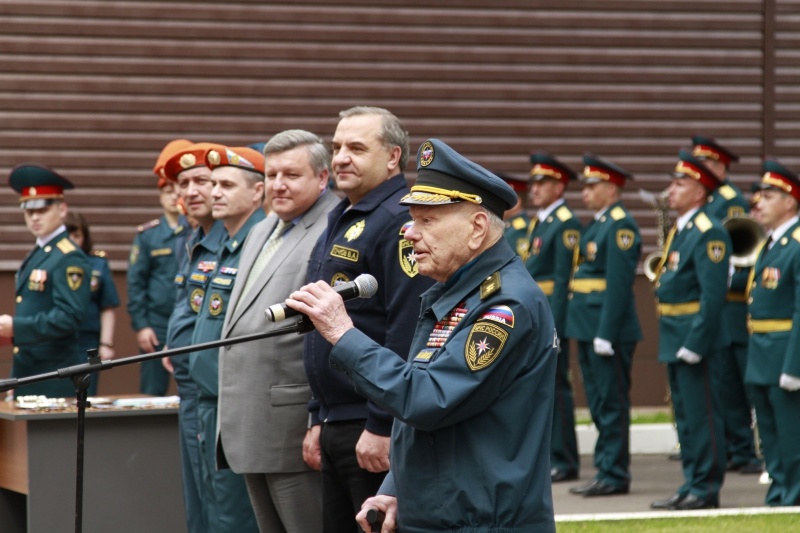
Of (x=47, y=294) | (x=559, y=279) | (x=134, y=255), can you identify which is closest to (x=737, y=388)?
(x=559, y=279)

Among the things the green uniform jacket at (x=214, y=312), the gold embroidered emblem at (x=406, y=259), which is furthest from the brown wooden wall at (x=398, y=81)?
the gold embroidered emblem at (x=406, y=259)

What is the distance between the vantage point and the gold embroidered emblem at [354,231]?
4781 mm

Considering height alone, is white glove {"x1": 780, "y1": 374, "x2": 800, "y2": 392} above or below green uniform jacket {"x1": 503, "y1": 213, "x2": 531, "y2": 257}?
below

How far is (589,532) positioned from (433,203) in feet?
10.3

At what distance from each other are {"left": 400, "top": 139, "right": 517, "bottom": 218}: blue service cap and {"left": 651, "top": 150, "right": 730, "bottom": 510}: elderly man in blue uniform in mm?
4324

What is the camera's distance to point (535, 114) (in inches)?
482

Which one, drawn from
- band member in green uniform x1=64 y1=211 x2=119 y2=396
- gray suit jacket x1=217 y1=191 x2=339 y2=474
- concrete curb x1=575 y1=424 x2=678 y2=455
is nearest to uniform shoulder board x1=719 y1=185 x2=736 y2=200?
concrete curb x1=575 y1=424 x2=678 y2=455

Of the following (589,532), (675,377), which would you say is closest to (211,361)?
(589,532)

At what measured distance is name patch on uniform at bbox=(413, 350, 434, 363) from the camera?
3.59m

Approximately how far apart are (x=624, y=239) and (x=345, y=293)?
5.56m

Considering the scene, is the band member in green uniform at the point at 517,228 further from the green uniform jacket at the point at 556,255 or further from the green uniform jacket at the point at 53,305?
the green uniform jacket at the point at 53,305

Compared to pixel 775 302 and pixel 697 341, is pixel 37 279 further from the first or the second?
pixel 775 302

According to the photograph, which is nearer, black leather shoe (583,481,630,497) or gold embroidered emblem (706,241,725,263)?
gold embroidered emblem (706,241,725,263)

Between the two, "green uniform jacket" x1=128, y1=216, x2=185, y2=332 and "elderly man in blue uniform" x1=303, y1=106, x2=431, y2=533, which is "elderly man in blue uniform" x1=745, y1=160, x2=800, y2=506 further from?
"green uniform jacket" x1=128, y1=216, x2=185, y2=332
